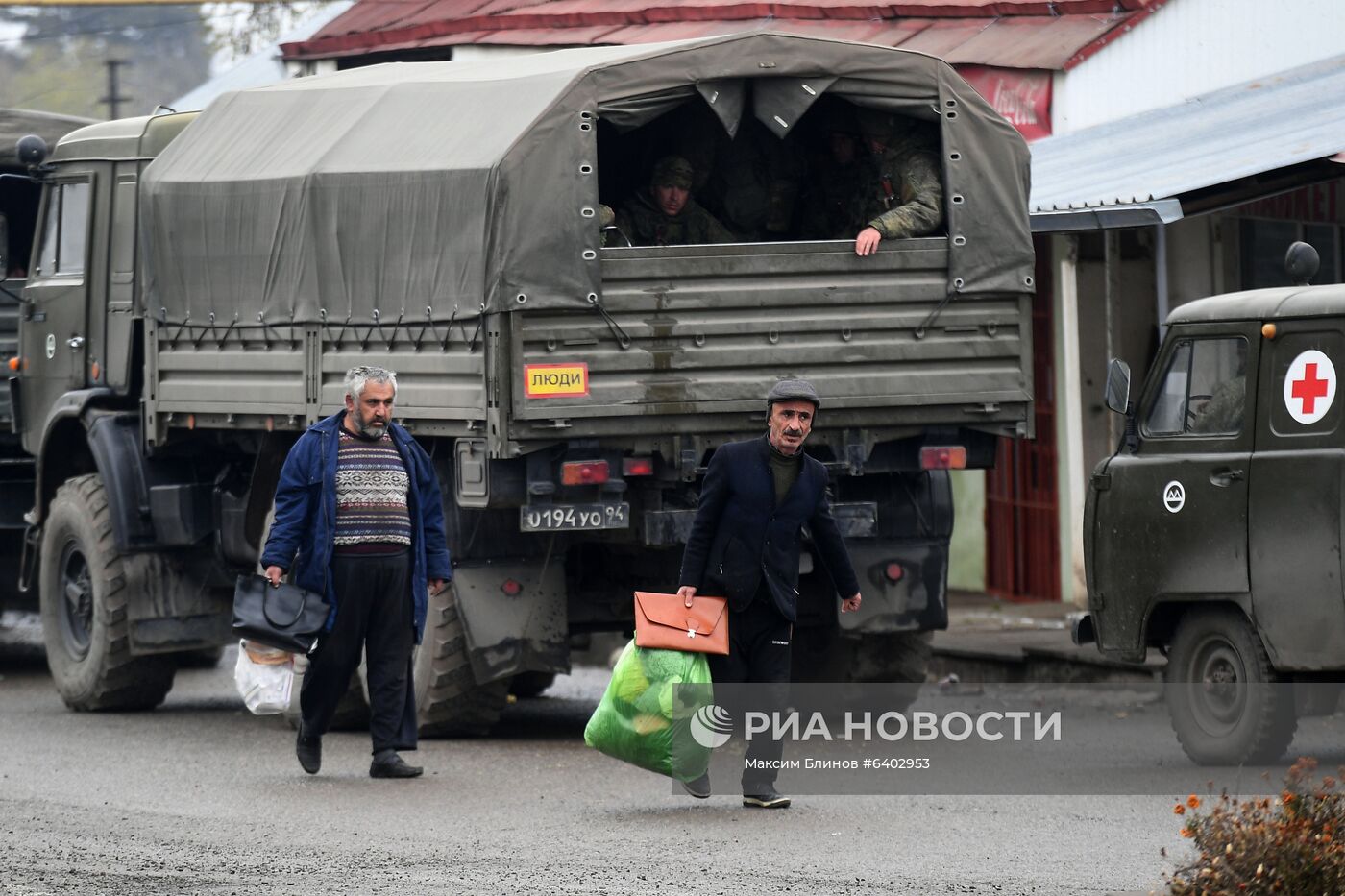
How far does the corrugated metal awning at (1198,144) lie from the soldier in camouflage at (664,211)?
2.45 meters

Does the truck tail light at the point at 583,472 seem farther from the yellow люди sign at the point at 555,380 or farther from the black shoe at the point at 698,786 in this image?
the black shoe at the point at 698,786

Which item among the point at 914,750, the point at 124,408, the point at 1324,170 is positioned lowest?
the point at 914,750

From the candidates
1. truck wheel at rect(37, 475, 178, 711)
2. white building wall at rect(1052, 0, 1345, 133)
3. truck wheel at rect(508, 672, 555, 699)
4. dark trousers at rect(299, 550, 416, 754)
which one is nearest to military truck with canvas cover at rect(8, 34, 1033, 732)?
truck wheel at rect(37, 475, 178, 711)

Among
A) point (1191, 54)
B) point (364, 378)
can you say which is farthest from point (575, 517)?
point (1191, 54)

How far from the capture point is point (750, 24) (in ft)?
64.7

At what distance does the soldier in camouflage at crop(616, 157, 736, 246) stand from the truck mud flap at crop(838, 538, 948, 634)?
1.73 meters

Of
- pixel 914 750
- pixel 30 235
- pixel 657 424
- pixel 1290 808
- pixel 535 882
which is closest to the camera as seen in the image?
pixel 1290 808

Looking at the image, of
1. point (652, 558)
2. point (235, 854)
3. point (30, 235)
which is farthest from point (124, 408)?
point (235, 854)

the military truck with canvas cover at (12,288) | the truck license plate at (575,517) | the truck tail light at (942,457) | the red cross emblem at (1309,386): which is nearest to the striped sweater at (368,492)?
the truck license plate at (575,517)

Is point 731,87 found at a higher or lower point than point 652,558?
higher

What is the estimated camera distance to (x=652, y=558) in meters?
11.8

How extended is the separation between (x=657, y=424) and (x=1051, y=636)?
529 cm

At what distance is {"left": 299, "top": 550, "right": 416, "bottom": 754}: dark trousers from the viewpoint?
10250mm

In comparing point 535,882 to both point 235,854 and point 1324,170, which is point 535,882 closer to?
point 235,854
